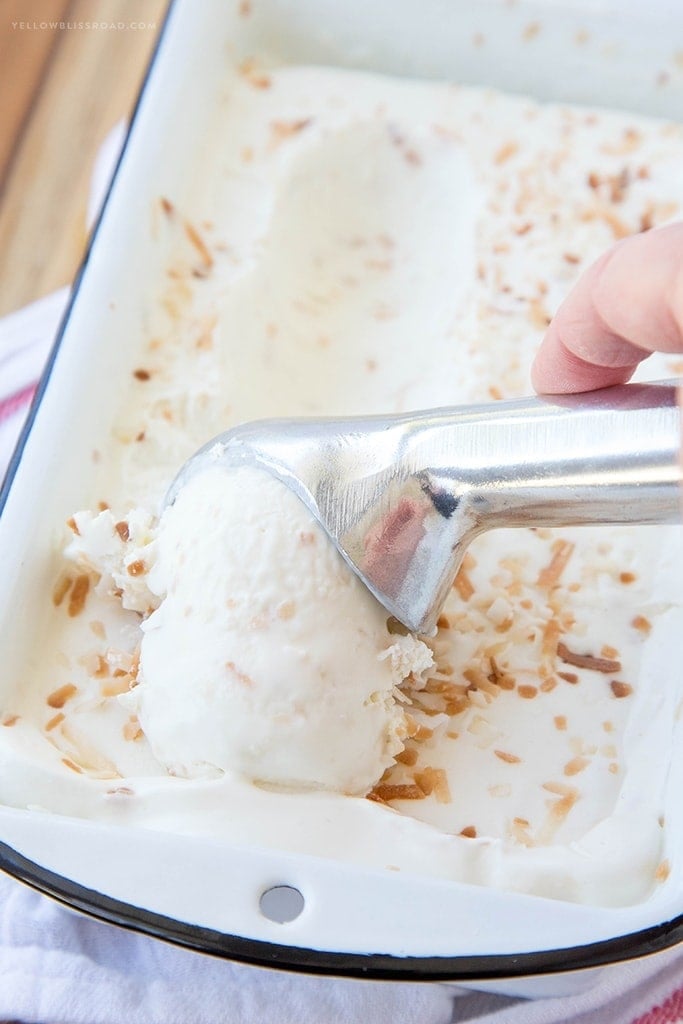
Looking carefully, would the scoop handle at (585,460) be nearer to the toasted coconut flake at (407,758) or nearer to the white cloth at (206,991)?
the toasted coconut flake at (407,758)

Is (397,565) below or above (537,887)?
above

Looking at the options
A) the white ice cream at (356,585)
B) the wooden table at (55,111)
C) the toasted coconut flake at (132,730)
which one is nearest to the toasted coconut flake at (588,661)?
the white ice cream at (356,585)

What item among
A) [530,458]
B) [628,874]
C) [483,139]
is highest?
[483,139]

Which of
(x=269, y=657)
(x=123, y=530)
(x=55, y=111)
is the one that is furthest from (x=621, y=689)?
(x=55, y=111)

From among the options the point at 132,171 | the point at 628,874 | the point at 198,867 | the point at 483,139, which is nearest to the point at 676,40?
the point at 483,139

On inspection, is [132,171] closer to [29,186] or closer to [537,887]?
[29,186]

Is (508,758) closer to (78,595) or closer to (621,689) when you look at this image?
(621,689)

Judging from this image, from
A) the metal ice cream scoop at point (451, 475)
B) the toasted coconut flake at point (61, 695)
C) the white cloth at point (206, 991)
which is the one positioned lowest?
the white cloth at point (206, 991)
